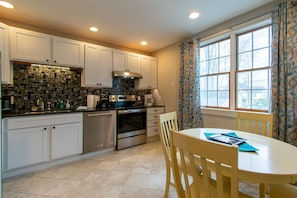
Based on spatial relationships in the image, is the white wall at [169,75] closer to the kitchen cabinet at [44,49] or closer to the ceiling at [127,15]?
the ceiling at [127,15]

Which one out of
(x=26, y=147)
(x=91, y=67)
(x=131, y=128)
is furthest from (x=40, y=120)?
(x=131, y=128)

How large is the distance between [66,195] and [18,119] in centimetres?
132

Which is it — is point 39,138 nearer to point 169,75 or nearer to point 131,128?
point 131,128

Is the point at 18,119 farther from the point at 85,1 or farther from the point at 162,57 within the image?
the point at 162,57

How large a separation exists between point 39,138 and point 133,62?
253 centimetres

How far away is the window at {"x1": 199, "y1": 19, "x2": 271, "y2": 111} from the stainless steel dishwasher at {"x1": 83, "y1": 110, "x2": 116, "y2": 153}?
2.07m

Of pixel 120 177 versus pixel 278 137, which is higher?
pixel 278 137

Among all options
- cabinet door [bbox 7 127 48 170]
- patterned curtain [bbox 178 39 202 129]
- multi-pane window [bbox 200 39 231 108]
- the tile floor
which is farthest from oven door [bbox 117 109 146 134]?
multi-pane window [bbox 200 39 231 108]

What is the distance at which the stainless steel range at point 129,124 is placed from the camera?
318cm

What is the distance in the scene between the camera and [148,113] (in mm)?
3654

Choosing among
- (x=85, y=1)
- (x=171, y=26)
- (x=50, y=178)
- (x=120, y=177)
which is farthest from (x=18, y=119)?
(x=171, y=26)

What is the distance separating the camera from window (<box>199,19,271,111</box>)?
7.42 feet

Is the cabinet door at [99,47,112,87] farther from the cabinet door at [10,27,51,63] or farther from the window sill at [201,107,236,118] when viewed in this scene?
the window sill at [201,107,236,118]

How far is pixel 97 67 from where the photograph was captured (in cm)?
319
